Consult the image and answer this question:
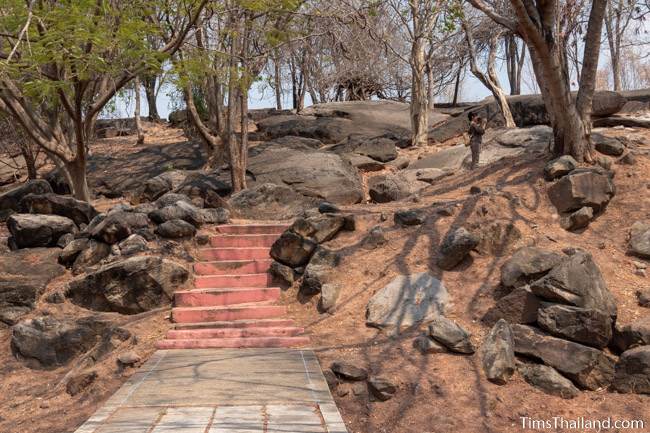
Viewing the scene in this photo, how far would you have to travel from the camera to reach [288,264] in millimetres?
8273

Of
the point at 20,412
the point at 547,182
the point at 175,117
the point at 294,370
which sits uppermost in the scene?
the point at 175,117

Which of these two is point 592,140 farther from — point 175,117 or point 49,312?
point 175,117

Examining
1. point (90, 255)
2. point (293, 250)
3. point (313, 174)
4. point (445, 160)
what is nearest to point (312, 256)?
point (293, 250)

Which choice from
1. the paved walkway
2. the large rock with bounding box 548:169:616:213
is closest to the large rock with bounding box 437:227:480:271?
the large rock with bounding box 548:169:616:213

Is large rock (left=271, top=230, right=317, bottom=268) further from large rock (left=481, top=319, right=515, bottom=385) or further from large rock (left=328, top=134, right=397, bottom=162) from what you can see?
large rock (left=328, top=134, right=397, bottom=162)

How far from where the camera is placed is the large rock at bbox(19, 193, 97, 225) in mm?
9875

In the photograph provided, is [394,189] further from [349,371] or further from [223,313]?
[349,371]

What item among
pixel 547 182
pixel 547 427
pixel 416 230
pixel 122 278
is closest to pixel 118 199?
pixel 122 278

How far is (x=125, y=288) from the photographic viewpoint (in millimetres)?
7805

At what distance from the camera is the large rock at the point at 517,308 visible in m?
5.96

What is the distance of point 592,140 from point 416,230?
3410 mm

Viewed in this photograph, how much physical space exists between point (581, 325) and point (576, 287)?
1.62 ft

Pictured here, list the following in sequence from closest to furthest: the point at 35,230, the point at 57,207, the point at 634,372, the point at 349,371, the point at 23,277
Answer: the point at 634,372
the point at 349,371
the point at 23,277
the point at 35,230
the point at 57,207

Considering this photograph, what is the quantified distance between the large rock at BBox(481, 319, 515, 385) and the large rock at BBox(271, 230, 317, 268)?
3.24 m
